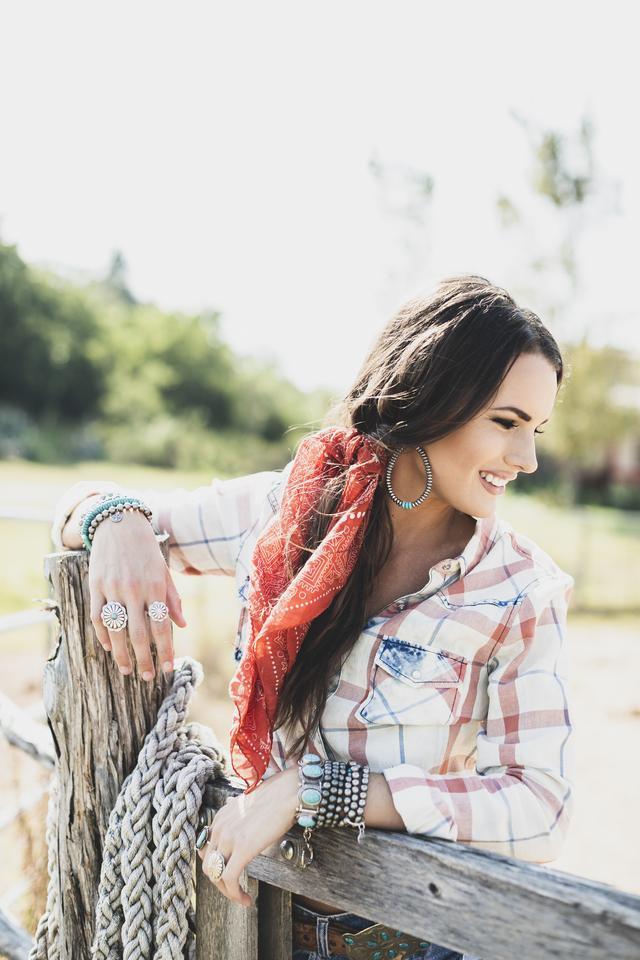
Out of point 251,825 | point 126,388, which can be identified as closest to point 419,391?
point 251,825

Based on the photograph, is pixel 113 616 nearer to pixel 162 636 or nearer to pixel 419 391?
pixel 162 636

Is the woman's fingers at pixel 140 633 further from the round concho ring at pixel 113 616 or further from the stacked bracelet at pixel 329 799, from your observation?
the stacked bracelet at pixel 329 799

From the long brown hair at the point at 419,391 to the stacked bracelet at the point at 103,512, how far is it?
1.22 feet

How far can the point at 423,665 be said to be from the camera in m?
1.38

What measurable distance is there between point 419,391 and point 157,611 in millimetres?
635

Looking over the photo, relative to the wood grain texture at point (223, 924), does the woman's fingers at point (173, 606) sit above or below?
above

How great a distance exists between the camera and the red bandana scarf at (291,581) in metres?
1.35

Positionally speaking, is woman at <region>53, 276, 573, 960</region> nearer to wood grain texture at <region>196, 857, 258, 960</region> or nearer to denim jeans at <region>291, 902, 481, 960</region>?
denim jeans at <region>291, 902, 481, 960</region>

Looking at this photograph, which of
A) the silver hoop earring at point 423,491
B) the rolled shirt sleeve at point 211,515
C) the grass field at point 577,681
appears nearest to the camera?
the silver hoop earring at point 423,491

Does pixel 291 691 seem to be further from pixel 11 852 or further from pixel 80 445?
pixel 80 445

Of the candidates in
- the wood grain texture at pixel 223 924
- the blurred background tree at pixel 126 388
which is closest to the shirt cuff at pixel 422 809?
the wood grain texture at pixel 223 924

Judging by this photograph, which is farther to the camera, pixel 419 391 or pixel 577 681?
pixel 577 681

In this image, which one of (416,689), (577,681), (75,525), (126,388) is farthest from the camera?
(126,388)

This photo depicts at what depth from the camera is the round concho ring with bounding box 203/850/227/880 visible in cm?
122
